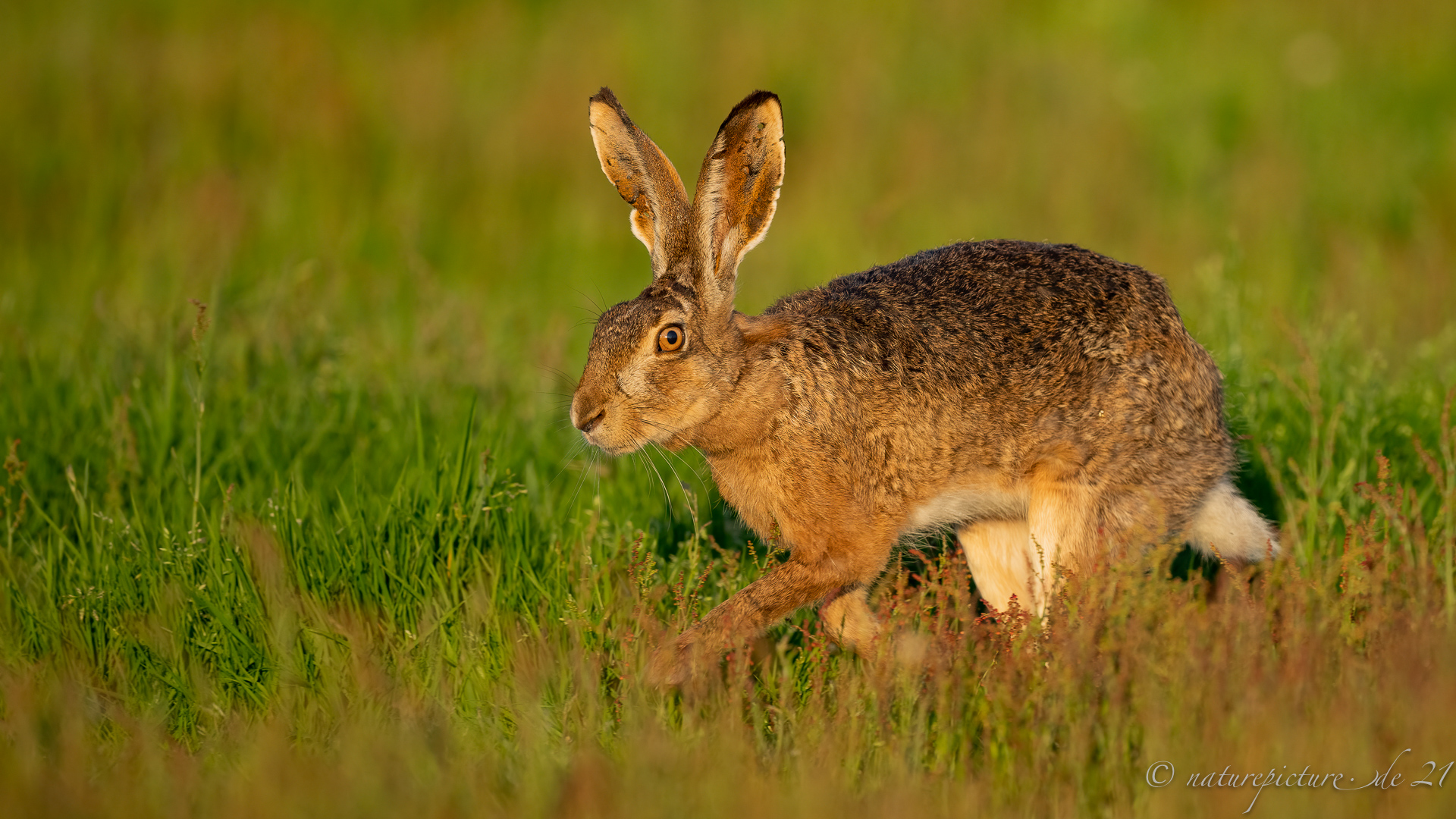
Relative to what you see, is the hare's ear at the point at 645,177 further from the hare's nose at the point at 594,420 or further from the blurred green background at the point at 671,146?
the blurred green background at the point at 671,146

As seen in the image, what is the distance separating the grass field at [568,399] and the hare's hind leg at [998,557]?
29cm

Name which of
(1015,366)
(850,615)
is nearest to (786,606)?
(850,615)

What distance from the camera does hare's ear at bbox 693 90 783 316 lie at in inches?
164

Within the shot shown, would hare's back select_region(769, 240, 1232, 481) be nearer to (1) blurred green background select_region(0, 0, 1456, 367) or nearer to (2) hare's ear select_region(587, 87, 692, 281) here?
(2) hare's ear select_region(587, 87, 692, 281)

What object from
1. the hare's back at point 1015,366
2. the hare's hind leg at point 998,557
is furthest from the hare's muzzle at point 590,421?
the hare's hind leg at point 998,557

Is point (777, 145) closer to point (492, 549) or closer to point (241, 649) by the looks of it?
point (492, 549)

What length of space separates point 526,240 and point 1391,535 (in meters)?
6.66

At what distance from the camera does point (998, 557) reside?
5.21 meters

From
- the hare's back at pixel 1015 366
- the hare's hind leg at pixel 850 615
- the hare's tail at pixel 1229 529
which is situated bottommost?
the hare's hind leg at pixel 850 615

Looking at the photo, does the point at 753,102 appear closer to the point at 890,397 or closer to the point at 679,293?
the point at 679,293

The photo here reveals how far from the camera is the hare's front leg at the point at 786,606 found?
3846mm

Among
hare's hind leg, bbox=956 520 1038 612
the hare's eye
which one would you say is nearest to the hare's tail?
hare's hind leg, bbox=956 520 1038 612

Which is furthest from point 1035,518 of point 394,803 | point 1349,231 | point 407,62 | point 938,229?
point 407,62

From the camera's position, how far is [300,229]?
9.52 m
